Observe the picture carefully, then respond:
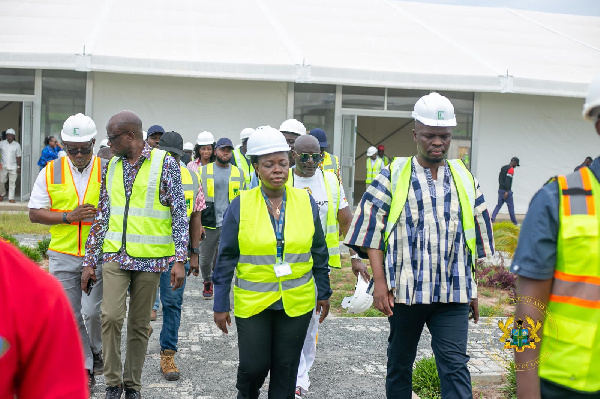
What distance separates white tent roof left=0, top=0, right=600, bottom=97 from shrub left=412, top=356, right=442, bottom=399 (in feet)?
48.3

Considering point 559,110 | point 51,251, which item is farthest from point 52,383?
point 559,110

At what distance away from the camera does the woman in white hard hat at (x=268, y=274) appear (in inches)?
172

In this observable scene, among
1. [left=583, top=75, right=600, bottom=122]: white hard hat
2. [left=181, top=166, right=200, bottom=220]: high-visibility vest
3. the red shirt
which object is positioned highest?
[left=583, top=75, right=600, bottom=122]: white hard hat

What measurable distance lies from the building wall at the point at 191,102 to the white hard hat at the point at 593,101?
61.3 ft

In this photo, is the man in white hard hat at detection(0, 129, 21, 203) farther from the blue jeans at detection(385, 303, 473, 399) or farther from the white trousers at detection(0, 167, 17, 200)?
the blue jeans at detection(385, 303, 473, 399)

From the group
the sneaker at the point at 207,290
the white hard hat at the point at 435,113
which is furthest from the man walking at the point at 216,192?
the white hard hat at the point at 435,113

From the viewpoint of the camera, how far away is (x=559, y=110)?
23125 millimetres

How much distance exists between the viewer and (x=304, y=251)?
14.8 ft

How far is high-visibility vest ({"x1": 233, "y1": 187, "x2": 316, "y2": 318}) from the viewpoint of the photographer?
172 inches

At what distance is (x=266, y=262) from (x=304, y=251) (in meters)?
0.26

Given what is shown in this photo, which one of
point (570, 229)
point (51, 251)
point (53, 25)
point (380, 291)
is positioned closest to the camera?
point (570, 229)

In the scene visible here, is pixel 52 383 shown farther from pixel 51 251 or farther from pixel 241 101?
pixel 241 101

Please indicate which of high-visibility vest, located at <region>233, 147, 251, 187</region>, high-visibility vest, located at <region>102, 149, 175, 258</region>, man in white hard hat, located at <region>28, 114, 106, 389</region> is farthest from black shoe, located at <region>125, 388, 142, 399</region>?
high-visibility vest, located at <region>233, 147, 251, 187</region>

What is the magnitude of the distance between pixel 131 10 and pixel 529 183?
13.8 meters
